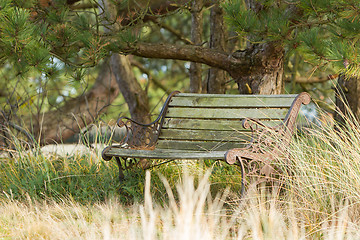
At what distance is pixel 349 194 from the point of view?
2.61m

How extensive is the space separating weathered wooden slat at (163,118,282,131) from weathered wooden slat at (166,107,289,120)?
0.03m

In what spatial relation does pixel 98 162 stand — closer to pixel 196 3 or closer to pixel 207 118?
pixel 207 118

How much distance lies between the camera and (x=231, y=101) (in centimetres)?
363

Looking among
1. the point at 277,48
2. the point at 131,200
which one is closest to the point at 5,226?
the point at 131,200

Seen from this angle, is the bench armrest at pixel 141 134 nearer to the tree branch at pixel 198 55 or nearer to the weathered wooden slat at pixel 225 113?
the weathered wooden slat at pixel 225 113

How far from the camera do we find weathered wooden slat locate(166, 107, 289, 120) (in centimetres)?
334

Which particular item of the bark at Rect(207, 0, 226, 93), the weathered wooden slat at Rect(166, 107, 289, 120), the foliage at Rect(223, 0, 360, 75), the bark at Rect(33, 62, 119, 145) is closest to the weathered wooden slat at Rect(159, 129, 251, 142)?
the weathered wooden slat at Rect(166, 107, 289, 120)

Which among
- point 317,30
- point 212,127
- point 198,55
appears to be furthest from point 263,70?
point 317,30

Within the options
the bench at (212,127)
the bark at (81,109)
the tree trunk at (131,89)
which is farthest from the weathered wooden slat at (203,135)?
the bark at (81,109)

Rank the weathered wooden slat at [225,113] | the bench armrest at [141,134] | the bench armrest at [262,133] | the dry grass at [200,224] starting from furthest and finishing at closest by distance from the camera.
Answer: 1. the bench armrest at [141,134]
2. the weathered wooden slat at [225,113]
3. the bench armrest at [262,133]
4. the dry grass at [200,224]

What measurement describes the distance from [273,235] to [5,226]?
5.31ft

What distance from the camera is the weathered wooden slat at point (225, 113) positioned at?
334cm

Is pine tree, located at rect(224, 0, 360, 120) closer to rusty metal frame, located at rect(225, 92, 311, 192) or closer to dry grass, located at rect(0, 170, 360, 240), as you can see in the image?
rusty metal frame, located at rect(225, 92, 311, 192)

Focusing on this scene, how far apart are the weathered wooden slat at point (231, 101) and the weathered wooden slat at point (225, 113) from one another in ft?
0.12
